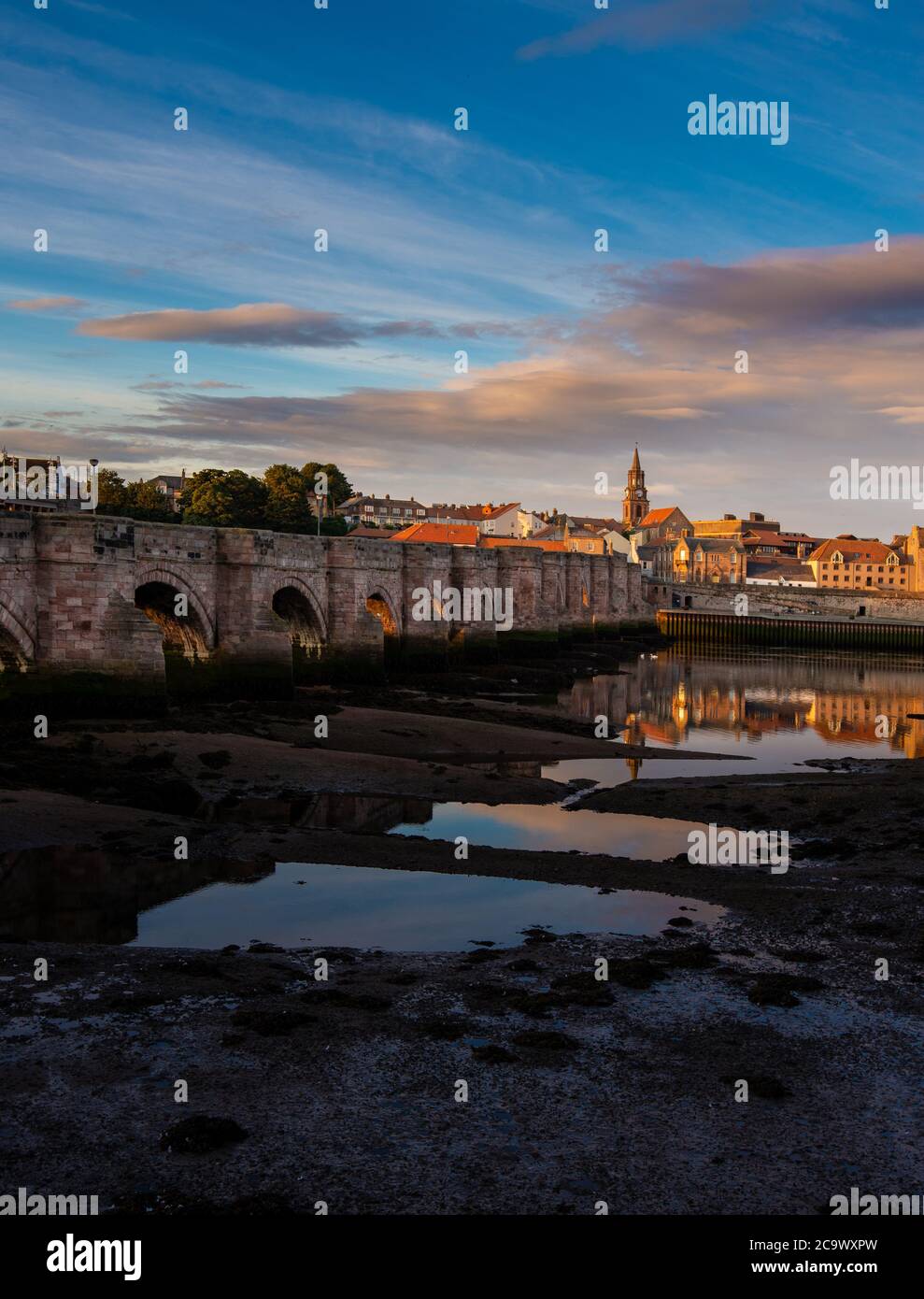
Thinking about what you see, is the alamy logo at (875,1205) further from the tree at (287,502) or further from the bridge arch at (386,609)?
the tree at (287,502)

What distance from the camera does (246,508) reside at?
340ft

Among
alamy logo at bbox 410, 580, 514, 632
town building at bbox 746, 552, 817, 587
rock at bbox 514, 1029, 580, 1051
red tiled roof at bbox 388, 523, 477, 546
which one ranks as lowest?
rock at bbox 514, 1029, 580, 1051

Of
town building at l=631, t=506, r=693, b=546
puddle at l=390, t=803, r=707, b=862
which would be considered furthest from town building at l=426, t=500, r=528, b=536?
puddle at l=390, t=803, r=707, b=862

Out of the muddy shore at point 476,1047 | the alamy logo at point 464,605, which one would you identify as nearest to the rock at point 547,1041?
the muddy shore at point 476,1047

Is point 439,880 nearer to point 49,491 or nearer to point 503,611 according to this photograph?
point 503,611

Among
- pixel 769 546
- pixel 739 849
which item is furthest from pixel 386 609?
pixel 769 546

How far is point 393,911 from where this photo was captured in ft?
51.4

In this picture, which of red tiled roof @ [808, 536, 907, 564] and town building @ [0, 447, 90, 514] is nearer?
town building @ [0, 447, 90, 514]

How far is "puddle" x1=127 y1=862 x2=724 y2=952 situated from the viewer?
14422 millimetres

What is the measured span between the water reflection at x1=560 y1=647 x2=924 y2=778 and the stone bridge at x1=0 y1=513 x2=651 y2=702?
29.8 feet

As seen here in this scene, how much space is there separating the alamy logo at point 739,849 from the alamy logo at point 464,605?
3006 centimetres

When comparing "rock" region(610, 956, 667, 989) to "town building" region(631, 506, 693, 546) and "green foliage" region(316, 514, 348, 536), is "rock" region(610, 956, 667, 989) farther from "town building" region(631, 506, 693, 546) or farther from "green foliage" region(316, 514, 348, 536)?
"town building" region(631, 506, 693, 546)

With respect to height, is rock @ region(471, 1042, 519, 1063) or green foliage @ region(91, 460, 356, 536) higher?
green foliage @ region(91, 460, 356, 536)

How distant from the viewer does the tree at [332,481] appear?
127625 mm
